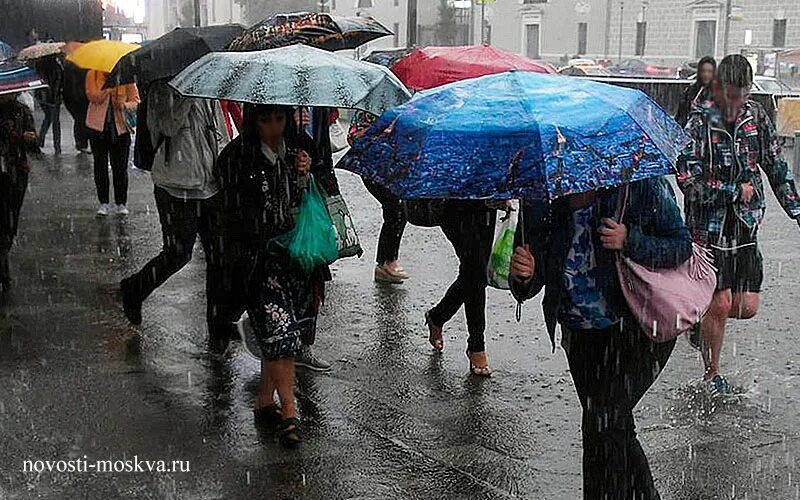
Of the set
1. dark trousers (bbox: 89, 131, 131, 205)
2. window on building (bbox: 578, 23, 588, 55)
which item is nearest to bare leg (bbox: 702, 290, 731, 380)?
dark trousers (bbox: 89, 131, 131, 205)

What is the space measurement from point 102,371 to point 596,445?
3.56 meters

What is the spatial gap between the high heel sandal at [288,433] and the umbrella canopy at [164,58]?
2.21 m

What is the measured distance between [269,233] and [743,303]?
2.71 metres

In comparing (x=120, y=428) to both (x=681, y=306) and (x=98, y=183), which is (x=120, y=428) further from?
(x=98, y=183)

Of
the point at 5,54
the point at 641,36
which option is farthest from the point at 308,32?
the point at 641,36

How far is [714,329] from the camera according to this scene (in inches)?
249

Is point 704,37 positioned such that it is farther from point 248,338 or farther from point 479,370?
point 248,338

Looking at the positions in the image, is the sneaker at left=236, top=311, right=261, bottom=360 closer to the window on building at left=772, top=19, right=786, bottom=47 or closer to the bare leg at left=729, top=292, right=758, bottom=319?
the bare leg at left=729, top=292, right=758, bottom=319

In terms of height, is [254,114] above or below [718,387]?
above

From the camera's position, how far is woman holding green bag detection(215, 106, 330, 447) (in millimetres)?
5410

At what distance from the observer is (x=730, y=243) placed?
20.2ft

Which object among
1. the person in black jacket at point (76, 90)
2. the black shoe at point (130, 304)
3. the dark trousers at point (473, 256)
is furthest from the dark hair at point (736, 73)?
the person in black jacket at point (76, 90)

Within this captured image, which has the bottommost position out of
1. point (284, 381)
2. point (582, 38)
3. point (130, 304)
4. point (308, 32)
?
point (130, 304)

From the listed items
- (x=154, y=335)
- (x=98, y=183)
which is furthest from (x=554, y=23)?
(x=154, y=335)
